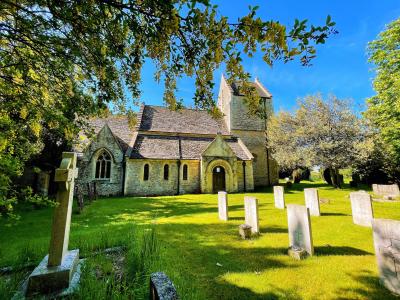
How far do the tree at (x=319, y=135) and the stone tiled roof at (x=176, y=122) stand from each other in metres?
7.14

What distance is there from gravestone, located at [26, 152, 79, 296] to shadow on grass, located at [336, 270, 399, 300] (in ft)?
15.0

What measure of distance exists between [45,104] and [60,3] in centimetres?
388

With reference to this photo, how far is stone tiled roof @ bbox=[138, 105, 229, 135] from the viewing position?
78.9 ft

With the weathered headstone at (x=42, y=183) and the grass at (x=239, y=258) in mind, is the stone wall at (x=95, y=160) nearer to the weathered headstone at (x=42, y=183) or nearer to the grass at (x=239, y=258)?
the weathered headstone at (x=42, y=183)

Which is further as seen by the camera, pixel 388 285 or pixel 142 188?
pixel 142 188

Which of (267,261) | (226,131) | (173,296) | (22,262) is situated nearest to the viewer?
(173,296)

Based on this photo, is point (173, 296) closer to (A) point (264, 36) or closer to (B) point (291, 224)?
(A) point (264, 36)

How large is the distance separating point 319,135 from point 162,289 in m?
24.1

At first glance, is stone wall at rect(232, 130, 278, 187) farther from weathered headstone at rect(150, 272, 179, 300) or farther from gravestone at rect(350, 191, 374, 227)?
weathered headstone at rect(150, 272, 179, 300)

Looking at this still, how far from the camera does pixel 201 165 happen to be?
21109mm

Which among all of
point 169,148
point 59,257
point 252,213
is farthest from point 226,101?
point 59,257

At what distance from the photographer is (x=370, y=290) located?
3703 millimetres

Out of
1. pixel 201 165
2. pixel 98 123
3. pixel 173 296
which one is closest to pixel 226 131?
pixel 201 165

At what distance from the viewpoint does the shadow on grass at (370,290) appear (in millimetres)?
3514
